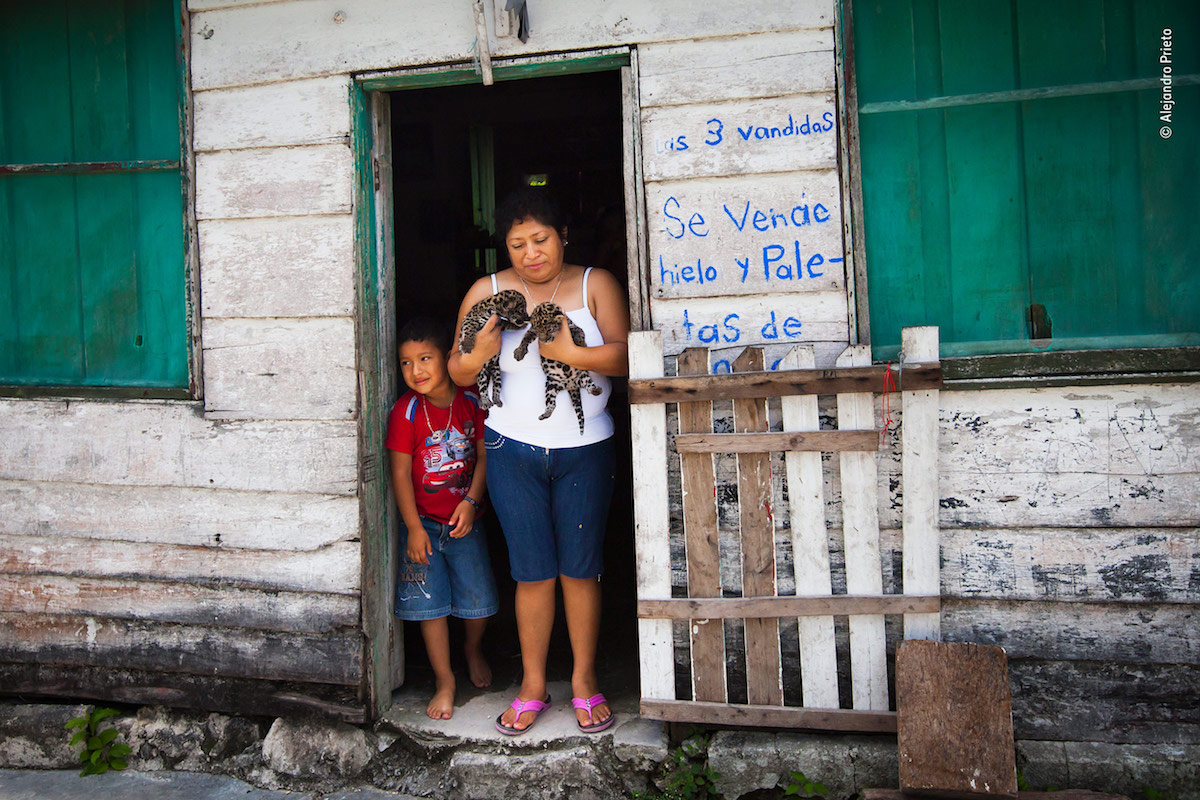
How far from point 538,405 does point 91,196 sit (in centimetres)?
205

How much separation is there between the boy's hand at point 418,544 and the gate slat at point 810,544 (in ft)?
4.46

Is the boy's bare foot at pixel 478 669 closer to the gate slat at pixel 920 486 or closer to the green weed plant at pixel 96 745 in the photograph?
the green weed plant at pixel 96 745

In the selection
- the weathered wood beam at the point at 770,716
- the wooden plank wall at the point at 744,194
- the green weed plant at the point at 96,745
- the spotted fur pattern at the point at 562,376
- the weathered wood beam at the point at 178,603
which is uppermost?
the wooden plank wall at the point at 744,194

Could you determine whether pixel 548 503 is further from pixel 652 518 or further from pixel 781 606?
pixel 781 606

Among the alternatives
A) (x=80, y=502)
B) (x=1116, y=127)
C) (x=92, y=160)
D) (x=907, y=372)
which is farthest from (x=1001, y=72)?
(x=80, y=502)

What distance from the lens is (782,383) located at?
270cm

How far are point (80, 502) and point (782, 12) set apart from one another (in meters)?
3.19

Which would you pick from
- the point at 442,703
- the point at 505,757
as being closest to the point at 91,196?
the point at 442,703

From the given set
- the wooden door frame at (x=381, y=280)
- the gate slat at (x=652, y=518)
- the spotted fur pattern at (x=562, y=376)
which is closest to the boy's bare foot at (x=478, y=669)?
the wooden door frame at (x=381, y=280)

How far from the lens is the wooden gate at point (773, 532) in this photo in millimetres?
2691

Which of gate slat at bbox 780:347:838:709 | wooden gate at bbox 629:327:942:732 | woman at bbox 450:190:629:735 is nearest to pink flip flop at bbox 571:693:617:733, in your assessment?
woman at bbox 450:190:629:735

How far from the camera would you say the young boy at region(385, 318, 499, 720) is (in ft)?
10.6

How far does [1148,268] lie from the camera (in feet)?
9.14

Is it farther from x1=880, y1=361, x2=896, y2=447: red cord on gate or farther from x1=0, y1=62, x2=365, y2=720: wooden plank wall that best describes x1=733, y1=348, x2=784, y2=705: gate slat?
x1=0, y1=62, x2=365, y2=720: wooden plank wall
